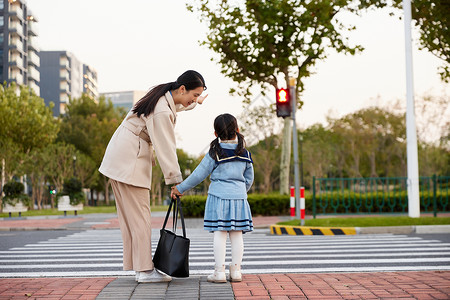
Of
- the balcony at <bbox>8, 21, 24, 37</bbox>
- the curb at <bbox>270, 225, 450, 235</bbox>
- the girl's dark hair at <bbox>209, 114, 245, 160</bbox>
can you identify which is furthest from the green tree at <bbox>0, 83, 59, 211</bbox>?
the balcony at <bbox>8, 21, 24, 37</bbox>

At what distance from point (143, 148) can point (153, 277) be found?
3.58ft

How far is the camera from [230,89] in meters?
21.8

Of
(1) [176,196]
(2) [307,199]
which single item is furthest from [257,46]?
(1) [176,196]

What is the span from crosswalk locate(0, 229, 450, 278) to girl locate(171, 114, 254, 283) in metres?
0.85

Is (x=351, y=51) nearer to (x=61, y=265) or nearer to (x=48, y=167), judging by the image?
(x=61, y=265)

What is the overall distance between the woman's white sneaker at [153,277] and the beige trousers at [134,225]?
74 mm

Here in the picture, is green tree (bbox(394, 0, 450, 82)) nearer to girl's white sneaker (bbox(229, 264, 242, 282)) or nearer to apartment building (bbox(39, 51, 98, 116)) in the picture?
girl's white sneaker (bbox(229, 264, 242, 282))

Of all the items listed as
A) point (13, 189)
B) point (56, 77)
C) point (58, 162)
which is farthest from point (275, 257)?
point (56, 77)

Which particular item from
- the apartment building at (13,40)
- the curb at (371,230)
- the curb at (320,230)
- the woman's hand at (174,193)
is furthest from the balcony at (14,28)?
the woman's hand at (174,193)

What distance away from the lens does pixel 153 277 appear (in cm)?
472

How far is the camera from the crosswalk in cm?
620

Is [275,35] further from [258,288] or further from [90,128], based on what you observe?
[90,128]

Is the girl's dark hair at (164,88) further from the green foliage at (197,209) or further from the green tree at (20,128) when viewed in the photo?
the green tree at (20,128)

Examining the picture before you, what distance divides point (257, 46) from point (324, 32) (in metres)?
2.52
